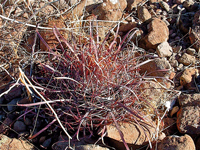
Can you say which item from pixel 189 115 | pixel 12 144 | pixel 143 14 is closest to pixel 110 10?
pixel 143 14

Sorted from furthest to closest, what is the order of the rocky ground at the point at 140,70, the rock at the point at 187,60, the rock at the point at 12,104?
the rock at the point at 187,60 < the rock at the point at 12,104 < the rocky ground at the point at 140,70

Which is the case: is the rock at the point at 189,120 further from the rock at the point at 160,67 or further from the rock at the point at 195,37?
the rock at the point at 195,37

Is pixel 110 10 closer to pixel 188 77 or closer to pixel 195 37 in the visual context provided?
pixel 195 37

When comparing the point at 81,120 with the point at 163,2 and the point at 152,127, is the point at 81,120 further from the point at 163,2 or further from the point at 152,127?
the point at 163,2

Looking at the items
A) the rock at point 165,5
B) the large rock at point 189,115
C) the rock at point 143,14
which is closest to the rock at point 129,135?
the large rock at point 189,115

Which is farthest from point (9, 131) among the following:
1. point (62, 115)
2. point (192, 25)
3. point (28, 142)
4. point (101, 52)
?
point (192, 25)

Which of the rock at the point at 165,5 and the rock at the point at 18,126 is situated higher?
the rock at the point at 165,5

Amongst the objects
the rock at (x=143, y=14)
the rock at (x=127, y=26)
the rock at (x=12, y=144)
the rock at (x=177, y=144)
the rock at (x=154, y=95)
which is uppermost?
the rock at (x=143, y=14)
